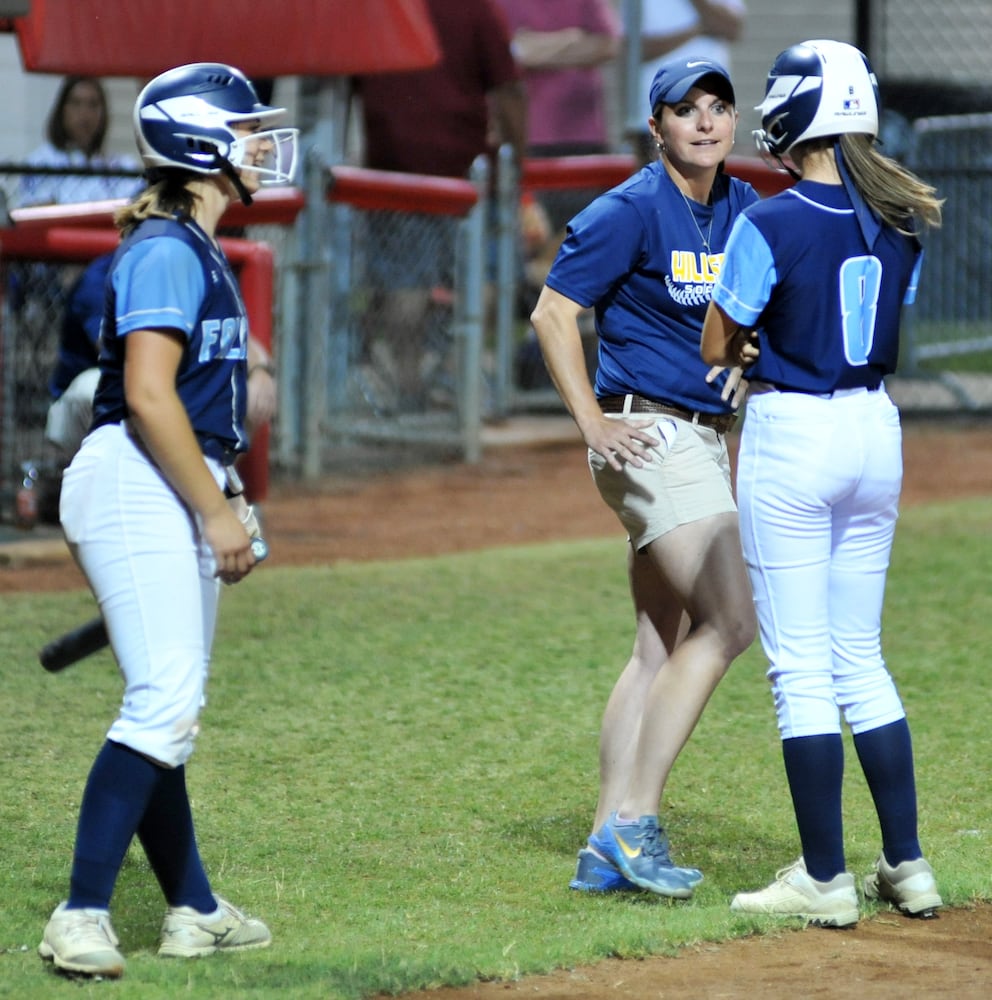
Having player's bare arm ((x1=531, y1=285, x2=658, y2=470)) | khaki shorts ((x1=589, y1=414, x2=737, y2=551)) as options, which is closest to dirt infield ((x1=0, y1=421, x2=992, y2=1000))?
khaki shorts ((x1=589, y1=414, x2=737, y2=551))

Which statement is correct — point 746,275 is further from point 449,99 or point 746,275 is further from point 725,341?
point 449,99

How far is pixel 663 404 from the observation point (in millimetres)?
4176

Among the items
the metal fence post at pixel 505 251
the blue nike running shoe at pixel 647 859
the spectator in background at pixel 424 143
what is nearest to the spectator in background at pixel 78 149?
the spectator in background at pixel 424 143

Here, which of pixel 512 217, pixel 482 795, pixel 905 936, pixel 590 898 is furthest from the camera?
pixel 512 217

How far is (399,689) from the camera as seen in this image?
6133 millimetres

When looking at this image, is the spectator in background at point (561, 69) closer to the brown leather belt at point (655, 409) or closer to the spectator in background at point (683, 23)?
the spectator in background at point (683, 23)

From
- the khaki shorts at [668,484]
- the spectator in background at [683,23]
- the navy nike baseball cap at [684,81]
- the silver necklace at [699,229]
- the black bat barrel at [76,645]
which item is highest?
the spectator in background at [683,23]

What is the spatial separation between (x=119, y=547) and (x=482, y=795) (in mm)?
1845

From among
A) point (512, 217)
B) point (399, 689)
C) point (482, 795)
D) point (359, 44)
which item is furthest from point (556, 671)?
point (512, 217)

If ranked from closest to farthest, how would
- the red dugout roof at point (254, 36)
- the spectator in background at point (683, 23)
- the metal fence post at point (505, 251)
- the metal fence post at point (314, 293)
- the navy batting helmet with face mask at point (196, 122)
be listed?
the navy batting helmet with face mask at point (196, 122) < the red dugout roof at point (254, 36) < the metal fence post at point (314, 293) < the metal fence post at point (505, 251) < the spectator in background at point (683, 23)

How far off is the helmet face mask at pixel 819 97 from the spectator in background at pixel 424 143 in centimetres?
699

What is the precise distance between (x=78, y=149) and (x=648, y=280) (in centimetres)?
741

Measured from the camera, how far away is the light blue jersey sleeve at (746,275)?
374 centimetres

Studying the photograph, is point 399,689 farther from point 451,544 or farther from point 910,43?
point 910,43
